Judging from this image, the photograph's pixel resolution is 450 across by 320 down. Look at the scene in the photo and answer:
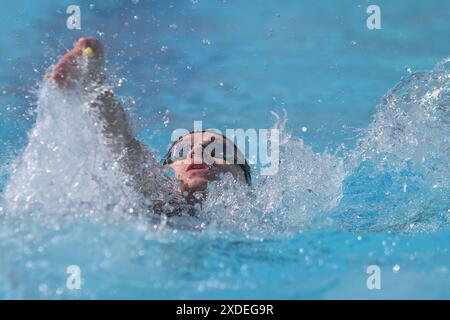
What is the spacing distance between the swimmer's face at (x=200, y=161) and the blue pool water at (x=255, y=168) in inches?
6.6

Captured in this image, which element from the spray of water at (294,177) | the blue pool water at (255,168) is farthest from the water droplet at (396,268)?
the spray of water at (294,177)

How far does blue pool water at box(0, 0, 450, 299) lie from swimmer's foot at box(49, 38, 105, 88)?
129 millimetres

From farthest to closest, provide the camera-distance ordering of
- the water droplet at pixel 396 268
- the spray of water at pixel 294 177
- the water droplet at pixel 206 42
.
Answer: the water droplet at pixel 206 42
the spray of water at pixel 294 177
the water droplet at pixel 396 268

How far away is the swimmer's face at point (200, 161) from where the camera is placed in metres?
3.28

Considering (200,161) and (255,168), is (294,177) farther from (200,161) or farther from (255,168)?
(255,168)

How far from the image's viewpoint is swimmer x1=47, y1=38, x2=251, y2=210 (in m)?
2.57

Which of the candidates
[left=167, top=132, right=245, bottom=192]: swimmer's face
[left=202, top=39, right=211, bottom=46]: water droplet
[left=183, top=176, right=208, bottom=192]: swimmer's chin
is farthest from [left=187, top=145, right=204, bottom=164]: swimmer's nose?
[left=202, top=39, right=211, bottom=46]: water droplet

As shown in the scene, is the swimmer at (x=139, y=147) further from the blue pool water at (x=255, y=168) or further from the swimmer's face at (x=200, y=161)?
the blue pool water at (x=255, y=168)

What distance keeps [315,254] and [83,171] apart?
1.27m

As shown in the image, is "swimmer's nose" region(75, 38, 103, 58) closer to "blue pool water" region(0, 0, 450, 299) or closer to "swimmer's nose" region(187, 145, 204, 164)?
"blue pool water" region(0, 0, 450, 299)

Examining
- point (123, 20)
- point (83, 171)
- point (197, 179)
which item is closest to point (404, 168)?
point (197, 179)

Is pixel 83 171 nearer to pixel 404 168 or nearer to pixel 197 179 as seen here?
pixel 197 179

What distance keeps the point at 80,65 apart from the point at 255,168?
3567 mm

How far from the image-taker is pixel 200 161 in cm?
330
